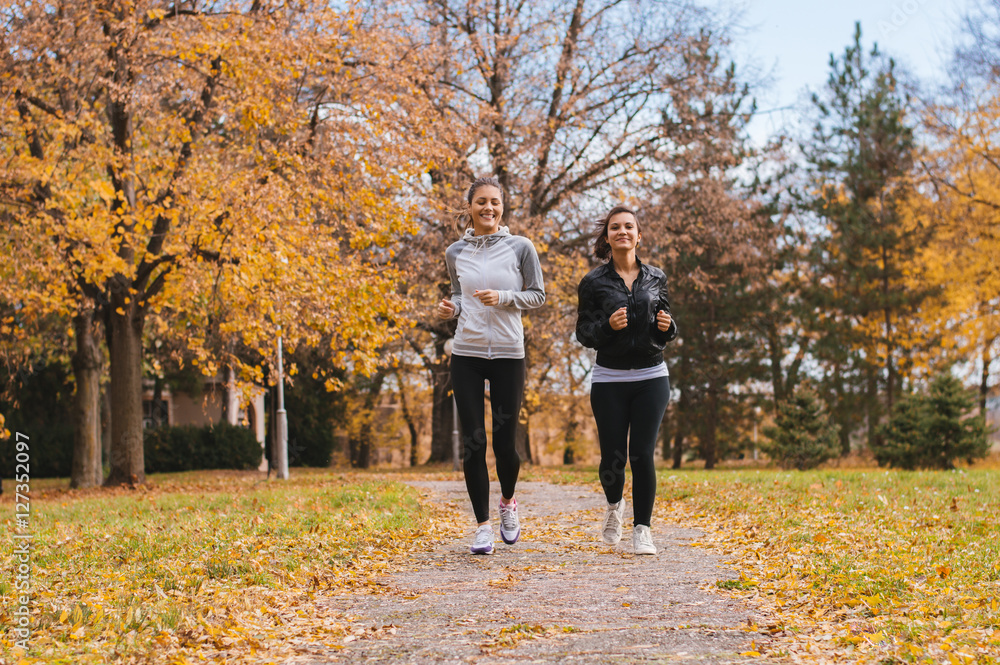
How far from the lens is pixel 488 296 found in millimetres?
5020

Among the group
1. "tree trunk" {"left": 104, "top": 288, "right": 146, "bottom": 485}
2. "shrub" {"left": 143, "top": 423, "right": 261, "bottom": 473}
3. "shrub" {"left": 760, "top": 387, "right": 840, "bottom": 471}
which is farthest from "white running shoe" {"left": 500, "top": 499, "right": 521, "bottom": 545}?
"shrub" {"left": 143, "top": 423, "right": 261, "bottom": 473}

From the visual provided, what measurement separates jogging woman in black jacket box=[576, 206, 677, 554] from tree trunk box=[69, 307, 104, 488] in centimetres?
1376

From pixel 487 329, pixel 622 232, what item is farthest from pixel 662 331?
pixel 487 329

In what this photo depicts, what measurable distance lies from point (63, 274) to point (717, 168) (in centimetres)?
1413

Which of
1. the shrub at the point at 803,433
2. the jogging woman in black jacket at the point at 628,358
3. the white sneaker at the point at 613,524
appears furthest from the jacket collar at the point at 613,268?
the shrub at the point at 803,433

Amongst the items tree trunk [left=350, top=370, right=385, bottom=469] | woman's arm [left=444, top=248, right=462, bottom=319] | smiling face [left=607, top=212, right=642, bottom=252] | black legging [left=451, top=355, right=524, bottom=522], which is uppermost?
smiling face [left=607, top=212, right=642, bottom=252]

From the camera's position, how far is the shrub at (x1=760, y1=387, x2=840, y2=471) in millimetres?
19531

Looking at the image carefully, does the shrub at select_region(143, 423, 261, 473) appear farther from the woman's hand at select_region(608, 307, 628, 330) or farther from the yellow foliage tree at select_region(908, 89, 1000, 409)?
the woman's hand at select_region(608, 307, 628, 330)

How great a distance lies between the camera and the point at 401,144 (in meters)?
13.6

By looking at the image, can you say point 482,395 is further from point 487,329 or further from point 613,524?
point 613,524

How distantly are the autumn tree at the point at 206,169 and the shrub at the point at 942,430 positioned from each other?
33.8 feet

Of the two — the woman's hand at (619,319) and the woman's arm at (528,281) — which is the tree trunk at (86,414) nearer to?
the woman's arm at (528,281)

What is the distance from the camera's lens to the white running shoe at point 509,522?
5.55 meters

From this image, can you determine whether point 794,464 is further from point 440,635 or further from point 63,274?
point 440,635
